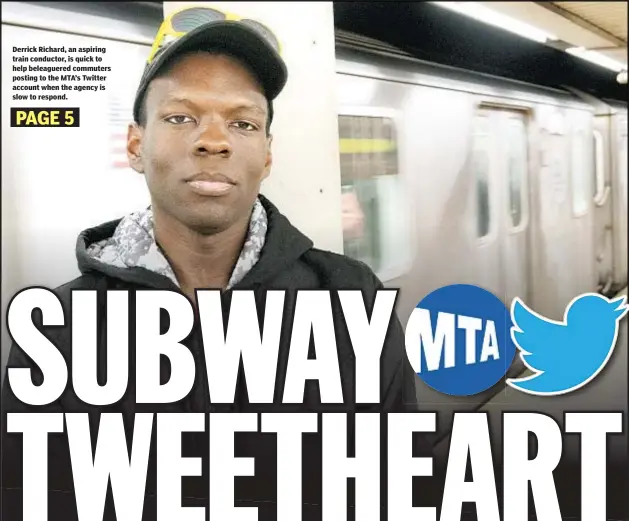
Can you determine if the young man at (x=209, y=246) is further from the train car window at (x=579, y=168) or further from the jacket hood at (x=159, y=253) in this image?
the train car window at (x=579, y=168)

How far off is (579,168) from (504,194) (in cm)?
23

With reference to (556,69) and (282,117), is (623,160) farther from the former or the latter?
(282,117)

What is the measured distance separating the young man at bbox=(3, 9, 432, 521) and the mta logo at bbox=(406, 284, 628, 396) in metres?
0.08

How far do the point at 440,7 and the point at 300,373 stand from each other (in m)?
1.03

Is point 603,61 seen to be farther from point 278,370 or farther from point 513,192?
point 278,370

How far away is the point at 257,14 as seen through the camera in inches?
85.9

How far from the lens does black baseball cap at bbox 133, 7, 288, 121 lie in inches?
83.2

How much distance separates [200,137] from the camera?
2137mm

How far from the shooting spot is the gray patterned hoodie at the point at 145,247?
2189 mm

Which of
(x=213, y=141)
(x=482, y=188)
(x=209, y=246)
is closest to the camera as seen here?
(x=213, y=141)

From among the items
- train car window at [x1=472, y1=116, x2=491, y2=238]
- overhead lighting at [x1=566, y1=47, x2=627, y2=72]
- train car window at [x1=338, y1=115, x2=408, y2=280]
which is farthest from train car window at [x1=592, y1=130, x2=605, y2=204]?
train car window at [x1=338, y1=115, x2=408, y2=280]

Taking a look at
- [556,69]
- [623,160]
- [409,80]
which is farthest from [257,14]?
[623,160]

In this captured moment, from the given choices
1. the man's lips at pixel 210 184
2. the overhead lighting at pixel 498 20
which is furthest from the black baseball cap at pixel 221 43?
the overhead lighting at pixel 498 20

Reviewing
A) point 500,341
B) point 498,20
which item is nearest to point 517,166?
point 498,20
